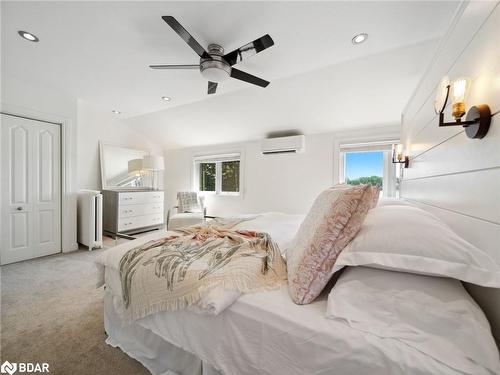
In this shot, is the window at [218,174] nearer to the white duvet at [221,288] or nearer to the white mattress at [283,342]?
the white duvet at [221,288]

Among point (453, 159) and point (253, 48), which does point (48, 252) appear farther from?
point (453, 159)

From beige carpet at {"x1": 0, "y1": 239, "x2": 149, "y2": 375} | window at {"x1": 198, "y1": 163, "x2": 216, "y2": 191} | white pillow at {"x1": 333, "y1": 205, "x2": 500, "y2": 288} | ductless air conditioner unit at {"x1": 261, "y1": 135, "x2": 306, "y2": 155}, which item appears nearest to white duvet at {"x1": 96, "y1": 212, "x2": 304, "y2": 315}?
beige carpet at {"x1": 0, "y1": 239, "x2": 149, "y2": 375}

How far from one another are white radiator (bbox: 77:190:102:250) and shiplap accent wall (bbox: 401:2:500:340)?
412cm

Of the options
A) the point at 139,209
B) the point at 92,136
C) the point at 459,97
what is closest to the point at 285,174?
the point at 459,97

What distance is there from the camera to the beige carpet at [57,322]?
49.1 inches

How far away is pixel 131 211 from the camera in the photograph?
409 cm

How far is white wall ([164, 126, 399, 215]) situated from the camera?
133 inches

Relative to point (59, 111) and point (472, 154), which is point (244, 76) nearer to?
point (472, 154)

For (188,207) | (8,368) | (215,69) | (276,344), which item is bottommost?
(8,368)

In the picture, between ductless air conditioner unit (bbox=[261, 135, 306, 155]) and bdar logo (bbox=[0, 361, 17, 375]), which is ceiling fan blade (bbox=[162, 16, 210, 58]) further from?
bdar logo (bbox=[0, 361, 17, 375])

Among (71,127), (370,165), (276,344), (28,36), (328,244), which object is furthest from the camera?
(370,165)

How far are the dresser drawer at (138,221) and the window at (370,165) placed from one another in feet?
13.3

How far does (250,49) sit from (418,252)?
1.73m

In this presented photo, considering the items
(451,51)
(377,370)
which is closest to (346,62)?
(451,51)
